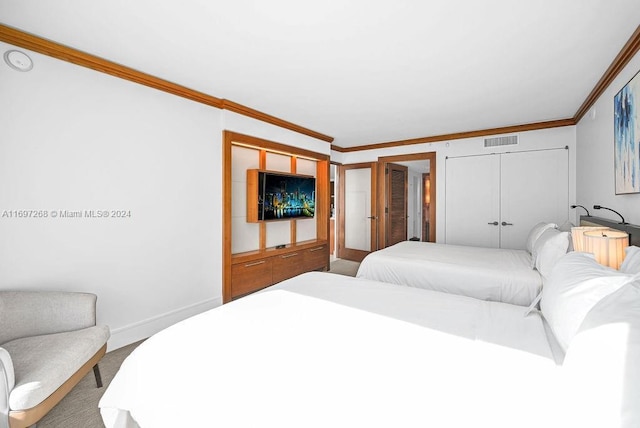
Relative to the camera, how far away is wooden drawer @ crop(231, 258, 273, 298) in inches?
144

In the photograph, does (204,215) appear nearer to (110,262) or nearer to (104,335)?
(110,262)

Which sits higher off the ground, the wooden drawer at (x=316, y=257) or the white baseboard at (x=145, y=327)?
the wooden drawer at (x=316, y=257)

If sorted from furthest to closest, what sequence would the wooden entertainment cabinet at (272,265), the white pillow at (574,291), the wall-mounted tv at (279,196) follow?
the wall-mounted tv at (279,196) < the wooden entertainment cabinet at (272,265) < the white pillow at (574,291)

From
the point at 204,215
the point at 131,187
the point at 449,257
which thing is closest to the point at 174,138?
the point at 131,187

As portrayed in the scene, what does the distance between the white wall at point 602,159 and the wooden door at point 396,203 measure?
2.93 meters

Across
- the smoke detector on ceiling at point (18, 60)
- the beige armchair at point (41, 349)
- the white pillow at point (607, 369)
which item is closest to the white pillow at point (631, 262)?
the white pillow at point (607, 369)

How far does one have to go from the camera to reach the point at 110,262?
259cm

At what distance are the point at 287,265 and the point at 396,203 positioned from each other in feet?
10.0

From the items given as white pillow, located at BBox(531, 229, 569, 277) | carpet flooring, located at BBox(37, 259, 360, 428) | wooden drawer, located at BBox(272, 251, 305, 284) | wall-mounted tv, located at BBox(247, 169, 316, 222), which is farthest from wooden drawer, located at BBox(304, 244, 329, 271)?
white pillow, located at BBox(531, 229, 569, 277)

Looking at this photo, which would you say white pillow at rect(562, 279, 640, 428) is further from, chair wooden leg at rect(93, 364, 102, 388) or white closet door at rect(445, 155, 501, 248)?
white closet door at rect(445, 155, 501, 248)

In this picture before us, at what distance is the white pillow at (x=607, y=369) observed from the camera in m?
0.67

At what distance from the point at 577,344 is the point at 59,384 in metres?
2.38

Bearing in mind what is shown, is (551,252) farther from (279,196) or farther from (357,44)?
(279,196)

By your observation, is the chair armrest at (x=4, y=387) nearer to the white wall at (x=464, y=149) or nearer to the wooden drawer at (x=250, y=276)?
the wooden drawer at (x=250, y=276)
